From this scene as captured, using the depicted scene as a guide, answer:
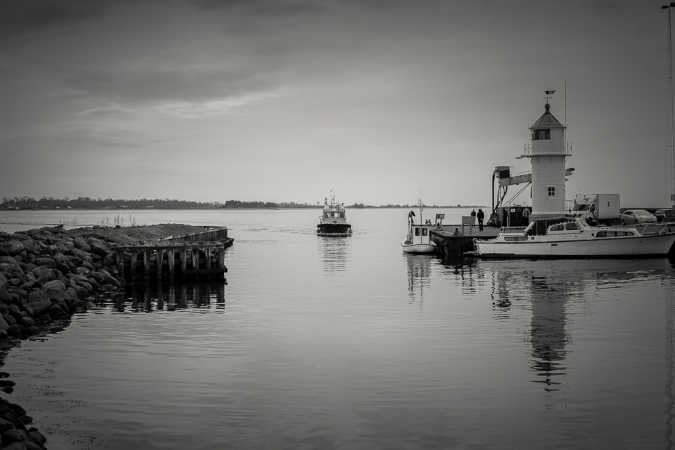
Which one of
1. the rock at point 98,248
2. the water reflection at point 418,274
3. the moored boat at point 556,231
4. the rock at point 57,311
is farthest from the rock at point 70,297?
the moored boat at point 556,231

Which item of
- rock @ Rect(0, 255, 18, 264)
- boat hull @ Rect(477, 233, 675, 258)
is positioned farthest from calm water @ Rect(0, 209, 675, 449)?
boat hull @ Rect(477, 233, 675, 258)

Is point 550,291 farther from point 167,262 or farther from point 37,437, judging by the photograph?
point 37,437

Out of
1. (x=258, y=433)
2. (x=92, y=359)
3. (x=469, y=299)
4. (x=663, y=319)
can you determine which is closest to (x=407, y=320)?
(x=469, y=299)

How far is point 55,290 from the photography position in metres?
22.8

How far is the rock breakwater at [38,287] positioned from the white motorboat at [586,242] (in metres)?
27.8

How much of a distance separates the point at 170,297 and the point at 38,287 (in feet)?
19.3

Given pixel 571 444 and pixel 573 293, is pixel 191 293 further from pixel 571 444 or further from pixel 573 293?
pixel 571 444

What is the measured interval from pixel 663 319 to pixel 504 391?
38.2 ft

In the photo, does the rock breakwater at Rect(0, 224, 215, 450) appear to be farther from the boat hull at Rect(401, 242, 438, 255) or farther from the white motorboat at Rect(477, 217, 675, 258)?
the white motorboat at Rect(477, 217, 675, 258)

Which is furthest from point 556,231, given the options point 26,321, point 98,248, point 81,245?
point 26,321

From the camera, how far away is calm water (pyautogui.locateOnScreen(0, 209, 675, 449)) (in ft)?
34.4

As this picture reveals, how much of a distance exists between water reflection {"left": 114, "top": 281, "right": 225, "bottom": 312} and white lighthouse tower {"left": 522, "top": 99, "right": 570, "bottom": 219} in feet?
96.6

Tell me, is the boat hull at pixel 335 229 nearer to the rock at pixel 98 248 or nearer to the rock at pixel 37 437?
the rock at pixel 98 248

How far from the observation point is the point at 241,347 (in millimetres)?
17156
